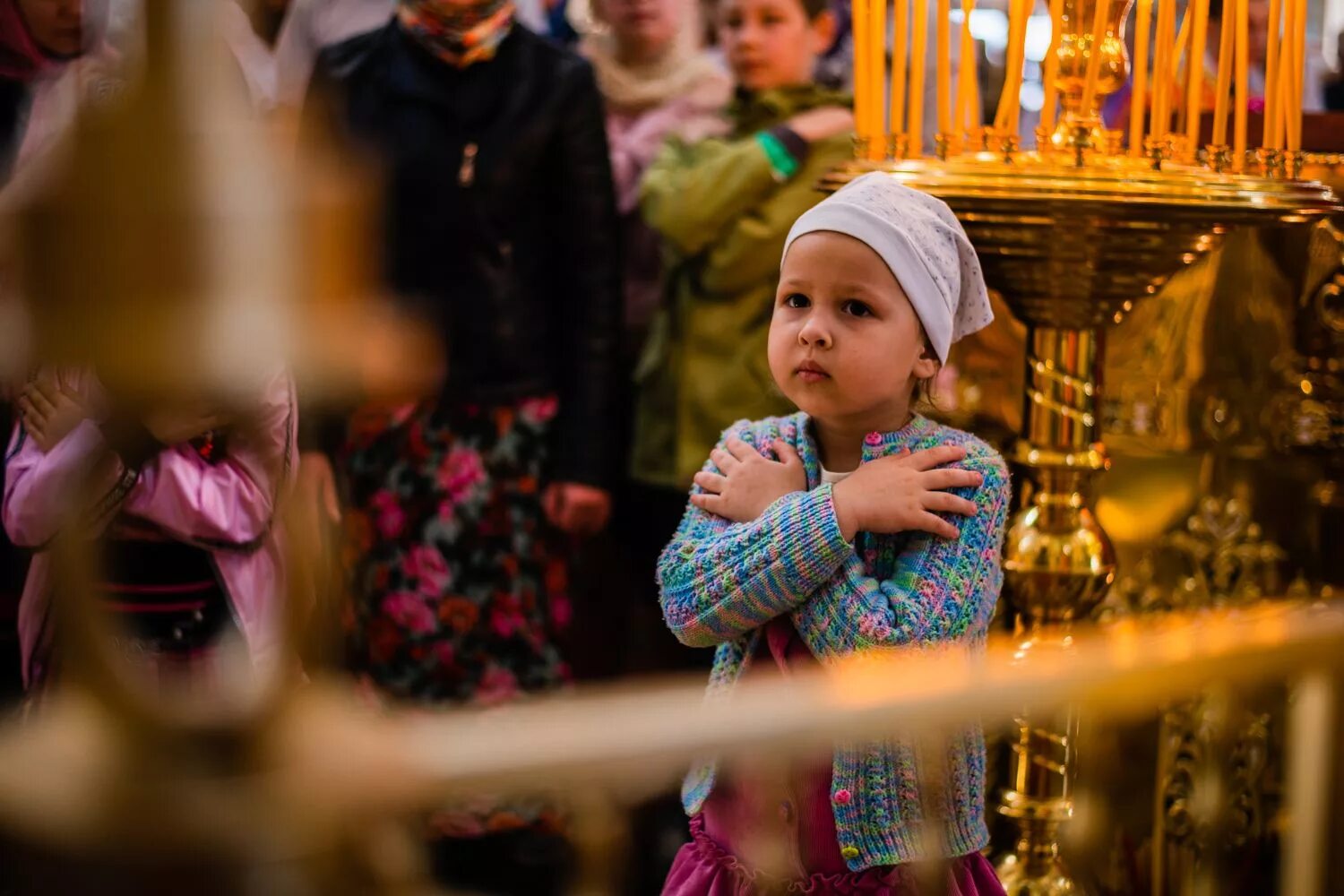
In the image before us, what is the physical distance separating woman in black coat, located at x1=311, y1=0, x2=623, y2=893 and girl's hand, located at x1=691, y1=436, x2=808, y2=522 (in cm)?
110

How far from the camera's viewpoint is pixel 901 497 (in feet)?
4.70

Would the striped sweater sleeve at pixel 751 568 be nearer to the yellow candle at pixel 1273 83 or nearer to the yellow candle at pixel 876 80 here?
the yellow candle at pixel 876 80

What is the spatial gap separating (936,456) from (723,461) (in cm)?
23

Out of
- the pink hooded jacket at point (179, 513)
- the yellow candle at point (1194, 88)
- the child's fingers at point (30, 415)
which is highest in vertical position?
the yellow candle at point (1194, 88)

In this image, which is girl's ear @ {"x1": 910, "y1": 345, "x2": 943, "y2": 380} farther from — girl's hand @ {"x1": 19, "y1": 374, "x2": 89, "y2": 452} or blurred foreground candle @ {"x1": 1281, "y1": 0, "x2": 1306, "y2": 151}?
girl's hand @ {"x1": 19, "y1": 374, "x2": 89, "y2": 452}

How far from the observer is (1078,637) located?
1874 millimetres

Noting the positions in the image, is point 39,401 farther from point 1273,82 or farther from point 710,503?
point 1273,82

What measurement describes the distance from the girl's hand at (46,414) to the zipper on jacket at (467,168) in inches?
33.1

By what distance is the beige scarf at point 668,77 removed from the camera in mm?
3129

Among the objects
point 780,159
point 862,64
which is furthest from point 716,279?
point 862,64

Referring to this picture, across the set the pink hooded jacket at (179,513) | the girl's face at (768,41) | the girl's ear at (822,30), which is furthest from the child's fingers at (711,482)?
the girl's ear at (822,30)

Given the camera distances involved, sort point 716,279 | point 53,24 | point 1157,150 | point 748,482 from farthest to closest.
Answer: point 716,279 → point 53,24 → point 1157,150 → point 748,482

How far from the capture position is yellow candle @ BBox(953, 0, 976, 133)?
1.88 m

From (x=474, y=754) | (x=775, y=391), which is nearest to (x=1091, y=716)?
(x=775, y=391)
